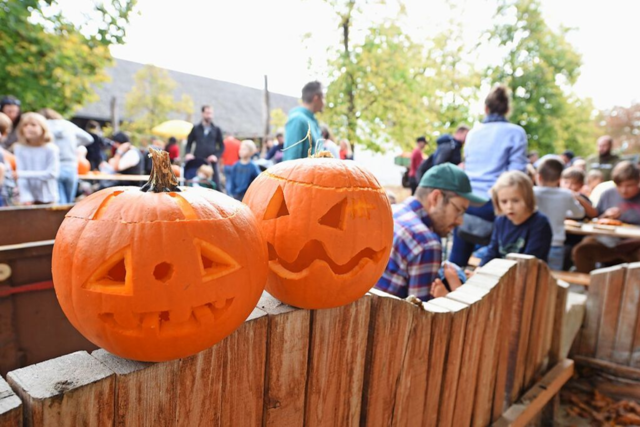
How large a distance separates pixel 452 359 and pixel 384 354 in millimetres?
526

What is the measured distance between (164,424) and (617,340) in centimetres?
357

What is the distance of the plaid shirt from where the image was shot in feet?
7.16

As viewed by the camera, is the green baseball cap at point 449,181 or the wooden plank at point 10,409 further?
the green baseball cap at point 449,181

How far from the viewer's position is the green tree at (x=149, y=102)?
23.4 m

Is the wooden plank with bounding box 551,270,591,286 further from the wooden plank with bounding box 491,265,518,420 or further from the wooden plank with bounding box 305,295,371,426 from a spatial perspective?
the wooden plank with bounding box 305,295,371,426

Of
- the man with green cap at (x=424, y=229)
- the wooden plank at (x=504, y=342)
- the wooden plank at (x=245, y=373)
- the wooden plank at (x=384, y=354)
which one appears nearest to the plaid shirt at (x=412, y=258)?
the man with green cap at (x=424, y=229)

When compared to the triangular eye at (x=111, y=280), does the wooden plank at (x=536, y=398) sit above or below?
below

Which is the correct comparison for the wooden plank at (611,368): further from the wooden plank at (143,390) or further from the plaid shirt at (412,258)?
the wooden plank at (143,390)

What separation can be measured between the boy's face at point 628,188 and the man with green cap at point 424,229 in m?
3.73

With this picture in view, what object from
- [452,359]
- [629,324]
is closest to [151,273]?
[452,359]

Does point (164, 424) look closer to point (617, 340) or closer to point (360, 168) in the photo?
point (360, 168)

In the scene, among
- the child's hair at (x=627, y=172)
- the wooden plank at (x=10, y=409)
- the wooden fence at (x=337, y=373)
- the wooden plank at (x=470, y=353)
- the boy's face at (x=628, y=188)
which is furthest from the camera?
the boy's face at (x=628, y=188)

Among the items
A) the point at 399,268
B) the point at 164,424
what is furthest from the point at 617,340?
the point at 164,424

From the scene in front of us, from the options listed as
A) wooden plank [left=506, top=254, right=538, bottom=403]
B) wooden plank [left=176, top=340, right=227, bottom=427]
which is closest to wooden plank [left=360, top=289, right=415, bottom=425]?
wooden plank [left=176, top=340, right=227, bottom=427]
